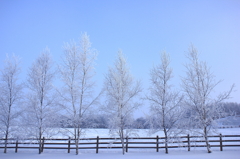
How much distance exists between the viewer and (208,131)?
500 inches

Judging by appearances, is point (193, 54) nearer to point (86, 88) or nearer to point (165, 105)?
point (165, 105)

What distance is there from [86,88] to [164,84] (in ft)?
23.0

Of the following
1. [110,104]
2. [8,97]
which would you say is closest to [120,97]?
[110,104]

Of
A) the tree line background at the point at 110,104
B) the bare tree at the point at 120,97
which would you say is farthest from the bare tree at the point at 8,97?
the bare tree at the point at 120,97

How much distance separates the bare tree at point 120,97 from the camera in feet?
44.3

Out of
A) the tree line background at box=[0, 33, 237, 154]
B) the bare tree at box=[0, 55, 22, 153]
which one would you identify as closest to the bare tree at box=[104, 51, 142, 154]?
the tree line background at box=[0, 33, 237, 154]

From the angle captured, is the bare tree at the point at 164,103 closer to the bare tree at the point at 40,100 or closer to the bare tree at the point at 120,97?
the bare tree at the point at 120,97

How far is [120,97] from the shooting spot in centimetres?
1382

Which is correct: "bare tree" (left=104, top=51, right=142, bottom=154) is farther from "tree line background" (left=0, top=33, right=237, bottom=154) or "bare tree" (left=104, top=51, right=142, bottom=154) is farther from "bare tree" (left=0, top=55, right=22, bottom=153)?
"bare tree" (left=0, top=55, right=22, bottom=153)

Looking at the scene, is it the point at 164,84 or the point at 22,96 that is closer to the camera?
the point at 164,84

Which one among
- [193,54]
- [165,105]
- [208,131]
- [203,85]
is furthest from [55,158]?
[193,54]

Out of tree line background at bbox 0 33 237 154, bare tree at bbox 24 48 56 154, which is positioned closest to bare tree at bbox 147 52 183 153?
tree line background at bbox 0 33 237 154

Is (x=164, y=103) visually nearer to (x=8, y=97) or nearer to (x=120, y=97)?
(x=120, y=97)

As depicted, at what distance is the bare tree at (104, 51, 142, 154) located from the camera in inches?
532
